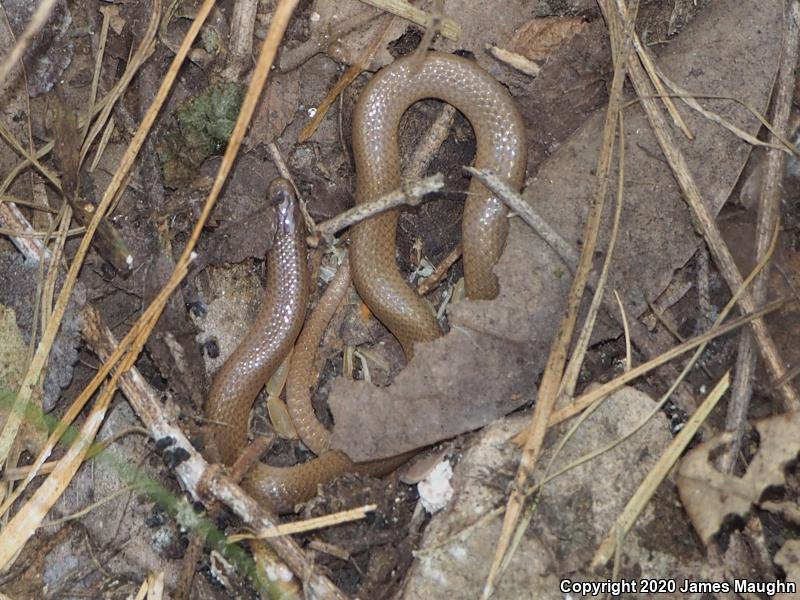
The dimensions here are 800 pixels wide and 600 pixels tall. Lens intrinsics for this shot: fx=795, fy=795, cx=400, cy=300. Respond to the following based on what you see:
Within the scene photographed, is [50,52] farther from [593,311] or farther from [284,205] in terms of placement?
[593,311]

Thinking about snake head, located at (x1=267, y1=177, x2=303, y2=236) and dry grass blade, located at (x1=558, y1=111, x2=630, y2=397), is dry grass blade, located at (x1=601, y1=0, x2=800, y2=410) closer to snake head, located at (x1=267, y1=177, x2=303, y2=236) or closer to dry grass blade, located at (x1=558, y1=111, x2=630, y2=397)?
dry grass blade, located at (x1=558, y1=111, x2=630, y2=397)

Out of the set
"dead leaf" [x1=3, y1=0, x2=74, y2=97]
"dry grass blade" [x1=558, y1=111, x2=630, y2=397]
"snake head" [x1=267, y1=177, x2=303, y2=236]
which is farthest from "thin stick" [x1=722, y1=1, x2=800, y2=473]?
"dead leaf" [x1=3, y1=0, x2=74, y2=97]

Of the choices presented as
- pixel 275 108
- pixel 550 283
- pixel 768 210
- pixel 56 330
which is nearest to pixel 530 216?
pixel 550 283

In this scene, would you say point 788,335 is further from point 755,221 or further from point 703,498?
point 703,498

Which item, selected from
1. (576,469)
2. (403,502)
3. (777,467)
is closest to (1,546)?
(403,502)

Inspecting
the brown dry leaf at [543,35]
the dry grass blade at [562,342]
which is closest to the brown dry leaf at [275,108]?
the brown dry leaf at [543,35]
